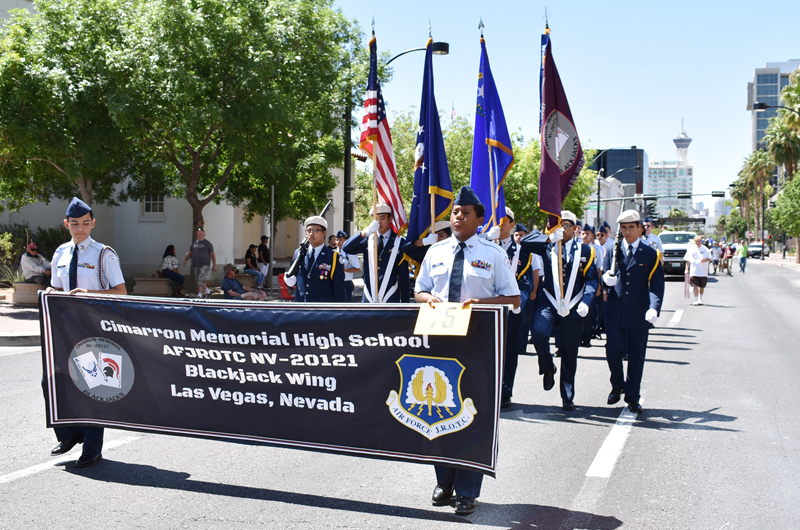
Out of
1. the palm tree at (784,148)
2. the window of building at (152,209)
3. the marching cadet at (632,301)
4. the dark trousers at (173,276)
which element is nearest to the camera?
the marching cadet at (632,301)

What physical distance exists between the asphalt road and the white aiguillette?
3.89 feet

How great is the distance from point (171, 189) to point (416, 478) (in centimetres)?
2128

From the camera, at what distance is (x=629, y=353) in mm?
7262

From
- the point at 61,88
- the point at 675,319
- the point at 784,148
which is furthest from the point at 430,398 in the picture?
the point at 784,148

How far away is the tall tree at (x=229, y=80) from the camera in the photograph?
16.0 metres

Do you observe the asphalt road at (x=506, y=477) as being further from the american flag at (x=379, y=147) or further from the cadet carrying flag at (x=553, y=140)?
the american flag at (x=379, y=147)

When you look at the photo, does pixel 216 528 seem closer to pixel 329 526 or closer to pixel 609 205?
pixel 329 526

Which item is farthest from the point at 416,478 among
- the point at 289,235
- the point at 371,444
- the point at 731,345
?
the point at 289,235

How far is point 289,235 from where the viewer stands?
37.9 meters

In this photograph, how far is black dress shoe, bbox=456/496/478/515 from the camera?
14.6ft

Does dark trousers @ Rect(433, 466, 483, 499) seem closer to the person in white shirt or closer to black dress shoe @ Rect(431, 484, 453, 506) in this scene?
black dress shoe @ Rect(431, 484, 453, 506)

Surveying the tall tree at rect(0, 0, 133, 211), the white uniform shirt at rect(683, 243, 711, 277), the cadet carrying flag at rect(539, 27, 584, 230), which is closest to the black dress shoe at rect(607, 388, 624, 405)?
the cadet carrying flag at rect(539, 27, 584, 230)

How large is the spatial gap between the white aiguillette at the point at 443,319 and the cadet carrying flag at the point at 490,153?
3508mm

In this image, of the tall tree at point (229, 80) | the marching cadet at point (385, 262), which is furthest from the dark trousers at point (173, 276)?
the marching cadet at point (385, 262)
